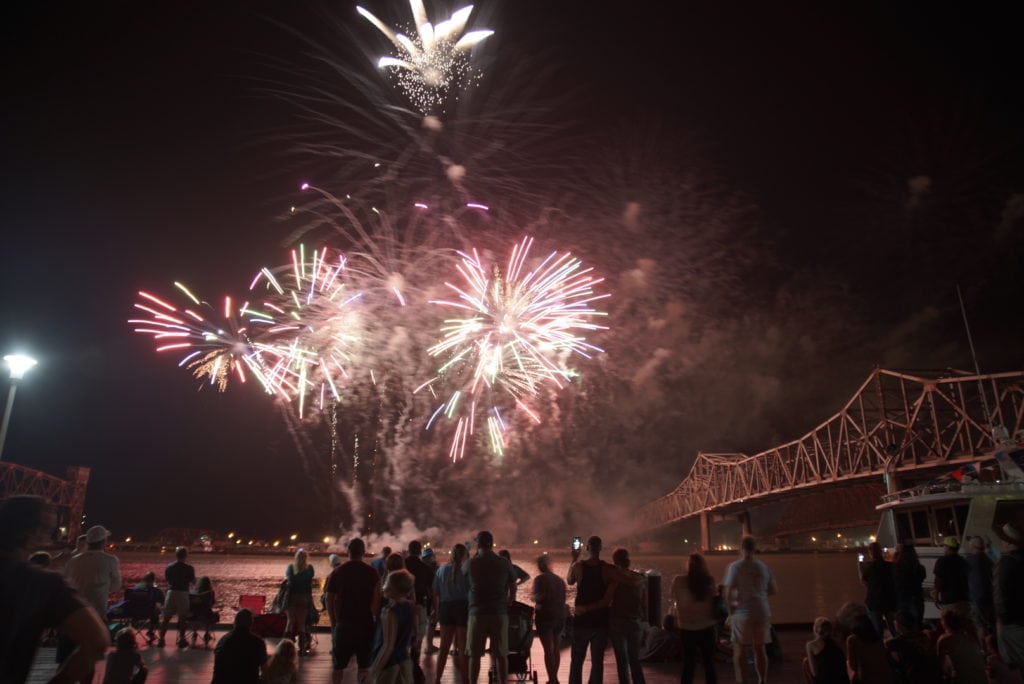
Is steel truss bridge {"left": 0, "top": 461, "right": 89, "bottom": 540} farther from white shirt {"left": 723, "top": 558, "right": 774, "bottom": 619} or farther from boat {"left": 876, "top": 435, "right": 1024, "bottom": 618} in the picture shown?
white shirt {"left": 723, "top": 558, "right": 774, "bottom": 619}

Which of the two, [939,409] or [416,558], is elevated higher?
[939,409]

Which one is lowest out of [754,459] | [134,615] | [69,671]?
[134,615]

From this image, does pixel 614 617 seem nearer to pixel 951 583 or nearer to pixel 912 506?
pixel 951 583

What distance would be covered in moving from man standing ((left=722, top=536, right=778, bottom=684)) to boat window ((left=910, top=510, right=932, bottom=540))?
11.7 meters

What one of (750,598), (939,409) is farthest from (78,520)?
(750,598)

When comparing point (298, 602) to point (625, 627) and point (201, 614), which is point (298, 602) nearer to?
point (201, 614)

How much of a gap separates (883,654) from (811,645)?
55 cm

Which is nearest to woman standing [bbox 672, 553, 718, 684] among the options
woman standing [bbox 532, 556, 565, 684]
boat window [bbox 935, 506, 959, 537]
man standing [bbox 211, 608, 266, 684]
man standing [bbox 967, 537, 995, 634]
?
woman standing [bbox 532, 556, 565, 684]

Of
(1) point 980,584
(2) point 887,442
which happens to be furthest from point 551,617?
(2) point 887,442

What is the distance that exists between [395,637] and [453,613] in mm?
2491

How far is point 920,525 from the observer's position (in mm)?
16375

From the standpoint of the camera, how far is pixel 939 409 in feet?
235

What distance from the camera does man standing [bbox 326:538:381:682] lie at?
5.82 metres

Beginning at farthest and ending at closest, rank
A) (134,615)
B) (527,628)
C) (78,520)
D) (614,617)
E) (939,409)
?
(78,520), (939,409), (134,615), (527,628), (614,617)
